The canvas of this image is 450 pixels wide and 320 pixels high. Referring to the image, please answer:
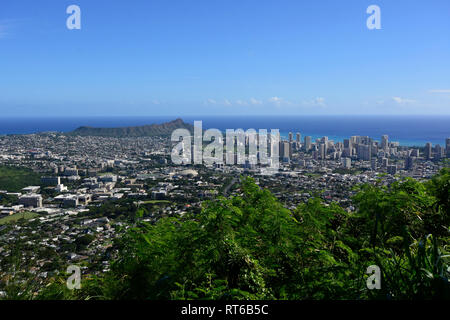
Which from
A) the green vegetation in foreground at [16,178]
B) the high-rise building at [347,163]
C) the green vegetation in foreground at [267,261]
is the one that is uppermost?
the green vegetation in foreground at [267,261]

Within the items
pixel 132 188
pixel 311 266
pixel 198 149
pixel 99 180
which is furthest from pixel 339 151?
pixel 311 266

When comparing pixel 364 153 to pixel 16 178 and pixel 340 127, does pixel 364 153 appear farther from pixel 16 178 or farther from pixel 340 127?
pixel 340 127

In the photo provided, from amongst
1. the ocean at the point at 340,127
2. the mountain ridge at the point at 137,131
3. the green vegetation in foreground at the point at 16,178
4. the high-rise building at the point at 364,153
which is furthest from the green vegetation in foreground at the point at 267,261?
the mountain ridge at the point at 137,131

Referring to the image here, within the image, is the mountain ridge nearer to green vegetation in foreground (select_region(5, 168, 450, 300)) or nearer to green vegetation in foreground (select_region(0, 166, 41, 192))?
green vegetation in foreground (select_region(0, 166, 41, 192))

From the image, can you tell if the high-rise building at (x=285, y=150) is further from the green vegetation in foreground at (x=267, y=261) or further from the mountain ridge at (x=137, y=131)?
the green vegetation in foreground at (x=267, y=261)

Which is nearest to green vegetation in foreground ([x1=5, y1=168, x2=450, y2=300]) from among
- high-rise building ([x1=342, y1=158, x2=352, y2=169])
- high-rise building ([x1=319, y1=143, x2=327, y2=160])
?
high-rise building ([x1=342, y1=158, x2=352, y2=169])

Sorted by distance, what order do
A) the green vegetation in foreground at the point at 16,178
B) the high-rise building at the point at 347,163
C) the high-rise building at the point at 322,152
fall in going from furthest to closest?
the high-rise building at the point at 322,152
the high-rise building at the point at 347,163
the green vegetation in foreground at the point at 16,178
